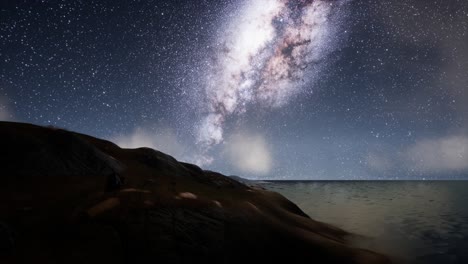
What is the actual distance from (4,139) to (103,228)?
11601 mm

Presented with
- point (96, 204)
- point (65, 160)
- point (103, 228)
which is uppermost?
point (65, 160)

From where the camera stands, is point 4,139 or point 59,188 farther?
point 4,139

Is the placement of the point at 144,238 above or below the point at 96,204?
below

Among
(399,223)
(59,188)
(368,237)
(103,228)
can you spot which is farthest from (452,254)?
(59,188)

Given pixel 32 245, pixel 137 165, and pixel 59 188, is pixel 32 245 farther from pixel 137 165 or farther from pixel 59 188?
pixel 137 165

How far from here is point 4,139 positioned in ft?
62.8

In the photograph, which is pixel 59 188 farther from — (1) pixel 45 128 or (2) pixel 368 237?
(2) pixel 368 237

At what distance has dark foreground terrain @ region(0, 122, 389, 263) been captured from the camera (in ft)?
40.9

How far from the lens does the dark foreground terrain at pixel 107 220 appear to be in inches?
491

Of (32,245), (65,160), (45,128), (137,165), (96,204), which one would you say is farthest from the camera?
(137,165)

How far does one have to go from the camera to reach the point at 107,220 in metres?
14.0

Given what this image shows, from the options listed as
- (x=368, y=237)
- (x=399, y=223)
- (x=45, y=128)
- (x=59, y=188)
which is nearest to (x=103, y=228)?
(x=59, y=188)

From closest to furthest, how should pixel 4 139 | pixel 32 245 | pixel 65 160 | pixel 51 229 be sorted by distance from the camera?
pixel 32 245 → pixel 51 229 → pixel 4 139 → pixel 65 160

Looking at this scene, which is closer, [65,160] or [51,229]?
[51,229]
